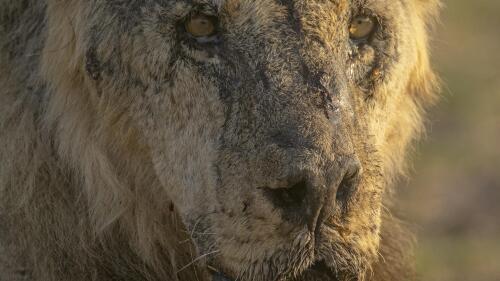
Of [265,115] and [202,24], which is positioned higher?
[202,24]

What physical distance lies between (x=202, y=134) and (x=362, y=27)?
2.26 ft

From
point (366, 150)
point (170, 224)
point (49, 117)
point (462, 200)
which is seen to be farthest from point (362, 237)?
point (462, 200)

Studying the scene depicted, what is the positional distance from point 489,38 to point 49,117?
8111mm

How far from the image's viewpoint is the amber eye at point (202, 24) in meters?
4.34

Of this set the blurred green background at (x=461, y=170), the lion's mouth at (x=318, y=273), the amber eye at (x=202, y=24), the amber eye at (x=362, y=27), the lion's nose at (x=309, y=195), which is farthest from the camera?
the blurred green background at (x=461, y=170)

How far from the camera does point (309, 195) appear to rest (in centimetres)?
391

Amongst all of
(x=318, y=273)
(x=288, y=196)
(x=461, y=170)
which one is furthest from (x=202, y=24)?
(x=461, y=170)

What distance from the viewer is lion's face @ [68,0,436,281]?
399 cm

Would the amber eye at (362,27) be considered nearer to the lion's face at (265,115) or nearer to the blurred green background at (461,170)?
the lion's face at (265,115)

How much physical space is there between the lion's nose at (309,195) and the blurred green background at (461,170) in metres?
3.25

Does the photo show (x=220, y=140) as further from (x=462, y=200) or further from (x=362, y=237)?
(x=462, y=200)

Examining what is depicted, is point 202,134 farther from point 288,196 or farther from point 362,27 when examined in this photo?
point 362,27

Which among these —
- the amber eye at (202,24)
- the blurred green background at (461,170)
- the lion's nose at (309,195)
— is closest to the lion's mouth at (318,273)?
the lion's nose at (309,195)

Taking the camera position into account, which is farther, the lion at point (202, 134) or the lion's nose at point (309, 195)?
the lion at point (202, 134)
